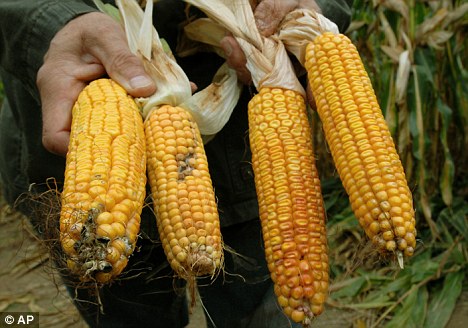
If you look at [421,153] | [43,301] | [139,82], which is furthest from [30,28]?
[43,301]

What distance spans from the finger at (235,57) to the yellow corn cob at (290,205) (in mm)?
220

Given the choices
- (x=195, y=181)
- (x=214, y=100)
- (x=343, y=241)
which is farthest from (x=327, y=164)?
(x=195, y=181)

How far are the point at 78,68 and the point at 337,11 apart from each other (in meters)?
0.80

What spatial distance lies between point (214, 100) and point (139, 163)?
0.37m

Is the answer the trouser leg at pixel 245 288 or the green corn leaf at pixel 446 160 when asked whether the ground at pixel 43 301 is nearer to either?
the green corn leaf at pixel 446 160

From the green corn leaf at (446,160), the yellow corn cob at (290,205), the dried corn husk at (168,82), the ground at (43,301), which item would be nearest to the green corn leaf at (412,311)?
the ground at (43,301)

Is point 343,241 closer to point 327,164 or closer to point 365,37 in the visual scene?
point 327,164

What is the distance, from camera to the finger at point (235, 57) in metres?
1.60

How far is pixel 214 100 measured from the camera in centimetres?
154

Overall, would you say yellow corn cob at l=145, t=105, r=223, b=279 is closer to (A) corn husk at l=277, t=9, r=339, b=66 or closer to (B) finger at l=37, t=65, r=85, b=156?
(B) finger at l=37, t=65, r=85, b=156

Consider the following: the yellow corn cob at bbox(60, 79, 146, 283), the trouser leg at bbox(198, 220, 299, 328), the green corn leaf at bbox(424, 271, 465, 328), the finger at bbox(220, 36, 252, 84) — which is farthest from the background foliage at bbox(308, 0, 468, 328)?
the yellow corn cob at bbox(60, 79, 146, 283)

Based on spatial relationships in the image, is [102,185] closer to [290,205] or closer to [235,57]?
[290,205]

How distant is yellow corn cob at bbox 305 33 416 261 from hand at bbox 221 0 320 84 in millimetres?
204

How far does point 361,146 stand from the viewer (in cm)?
124
